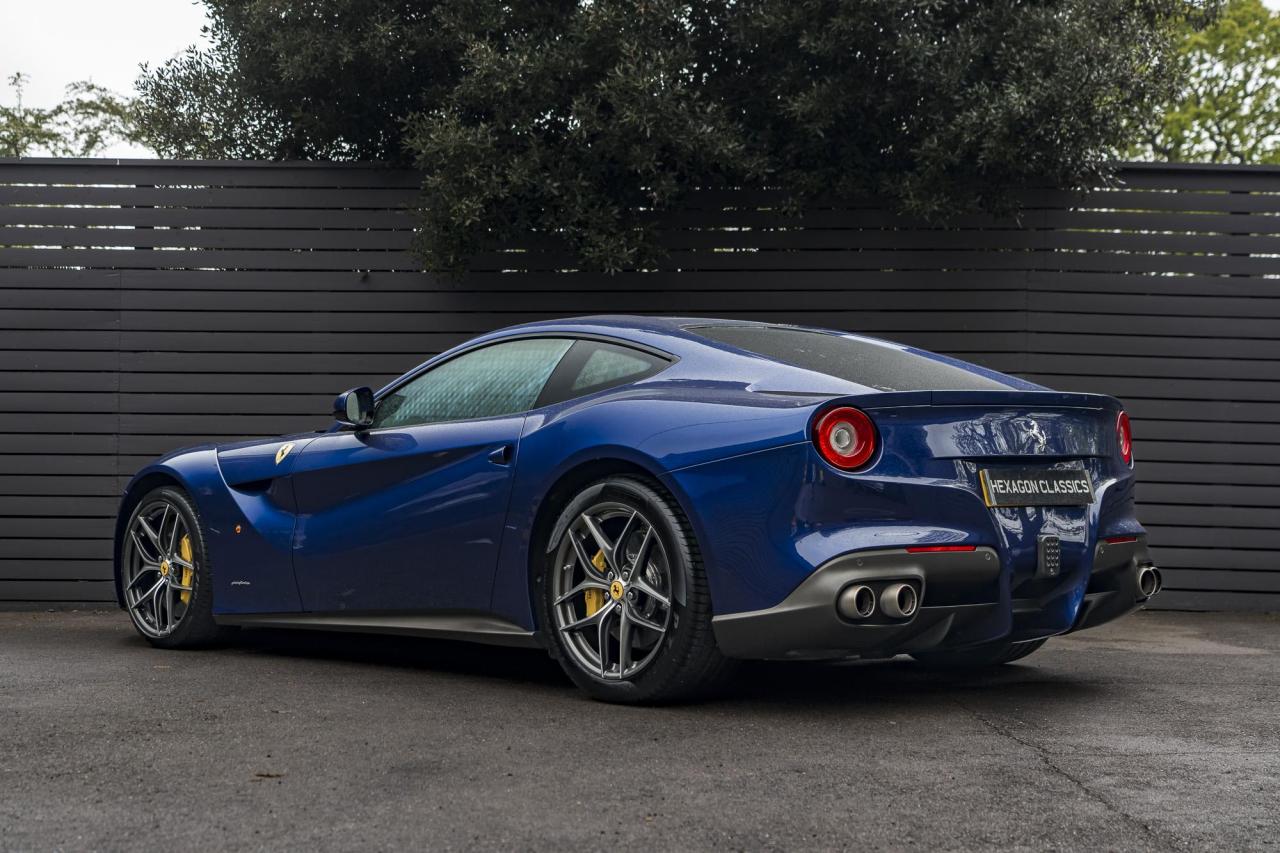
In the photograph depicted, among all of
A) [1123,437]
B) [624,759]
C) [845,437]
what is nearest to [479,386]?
[845,437]

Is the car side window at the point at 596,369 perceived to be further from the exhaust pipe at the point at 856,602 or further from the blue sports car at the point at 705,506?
the exhaust pipe at the point at 856,602

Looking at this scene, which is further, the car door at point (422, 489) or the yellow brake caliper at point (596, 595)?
the car door at point (422, 489)

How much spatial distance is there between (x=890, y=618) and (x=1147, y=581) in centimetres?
129

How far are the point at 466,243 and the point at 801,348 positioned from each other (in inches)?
166

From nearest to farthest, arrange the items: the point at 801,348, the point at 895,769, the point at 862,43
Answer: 1. the point at 895,769
2. the point at 801,348
3. the point at 862,43

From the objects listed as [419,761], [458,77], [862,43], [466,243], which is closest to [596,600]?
[419,761]

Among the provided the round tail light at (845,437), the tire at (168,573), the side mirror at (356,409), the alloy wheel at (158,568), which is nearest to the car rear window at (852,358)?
the round tail light at (845,437)

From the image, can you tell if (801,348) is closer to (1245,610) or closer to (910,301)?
(910,301)

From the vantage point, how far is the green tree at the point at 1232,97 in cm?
3300

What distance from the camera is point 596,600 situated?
16.0 ft

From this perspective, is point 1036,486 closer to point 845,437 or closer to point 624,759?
point 845,437

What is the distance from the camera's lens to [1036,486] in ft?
15.2

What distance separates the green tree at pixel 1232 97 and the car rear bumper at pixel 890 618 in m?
31.0

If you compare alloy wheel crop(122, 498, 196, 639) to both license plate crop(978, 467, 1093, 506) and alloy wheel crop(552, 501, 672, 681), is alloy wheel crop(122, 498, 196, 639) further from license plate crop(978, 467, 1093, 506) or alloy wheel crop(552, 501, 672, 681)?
license plate crop(978, 467, 1093, 506)
